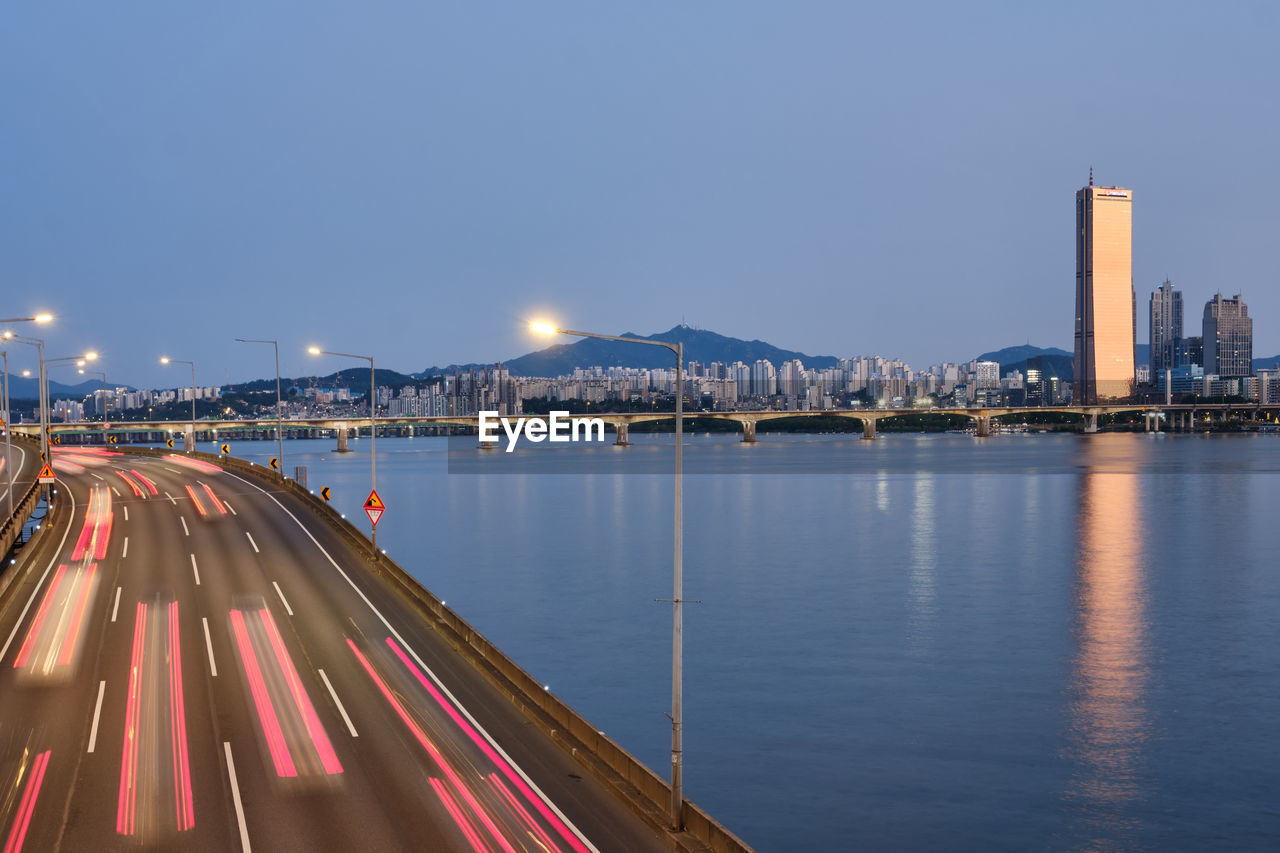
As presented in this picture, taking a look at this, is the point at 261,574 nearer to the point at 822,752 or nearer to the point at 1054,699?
the point at 822,752

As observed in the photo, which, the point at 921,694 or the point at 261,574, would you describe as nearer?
the point at 921,694

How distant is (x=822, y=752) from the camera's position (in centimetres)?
3278

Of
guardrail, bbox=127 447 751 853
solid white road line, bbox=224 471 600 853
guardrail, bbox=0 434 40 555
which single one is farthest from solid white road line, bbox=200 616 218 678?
guardrail, bbox=0 434 40 555

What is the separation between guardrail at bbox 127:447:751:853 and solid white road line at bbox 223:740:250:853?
7.17 m

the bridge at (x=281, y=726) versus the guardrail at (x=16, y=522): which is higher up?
the guardrail at (x=16, y=522)

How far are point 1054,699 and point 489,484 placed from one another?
119 meters

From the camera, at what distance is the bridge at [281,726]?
Result: 2006 cm

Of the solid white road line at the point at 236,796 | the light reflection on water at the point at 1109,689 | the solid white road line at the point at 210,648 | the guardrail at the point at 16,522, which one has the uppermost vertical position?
the guardrail at the point at 16,522

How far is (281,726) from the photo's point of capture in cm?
2550

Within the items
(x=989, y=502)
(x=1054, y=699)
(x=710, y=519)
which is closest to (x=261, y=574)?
(x=1054, y=699)

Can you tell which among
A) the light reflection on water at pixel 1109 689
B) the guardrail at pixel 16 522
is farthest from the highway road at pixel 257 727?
the light reflection on water at pixel 1109 689

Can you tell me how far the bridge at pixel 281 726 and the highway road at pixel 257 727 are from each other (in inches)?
2.5

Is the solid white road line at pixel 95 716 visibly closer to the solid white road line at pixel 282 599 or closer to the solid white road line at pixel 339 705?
the solid white road line at pixel 339 705

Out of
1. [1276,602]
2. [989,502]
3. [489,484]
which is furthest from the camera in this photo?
[489,484]
